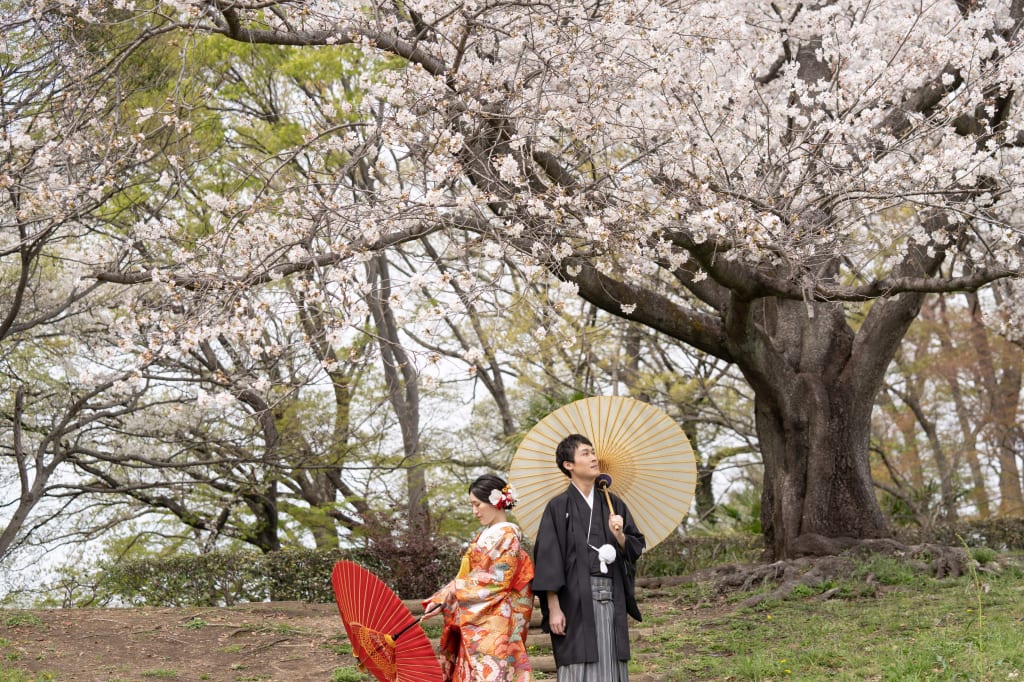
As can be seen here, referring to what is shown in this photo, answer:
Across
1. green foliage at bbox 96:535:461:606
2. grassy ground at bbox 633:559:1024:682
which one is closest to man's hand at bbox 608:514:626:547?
grassy ground at bbox 633:559:1024:682

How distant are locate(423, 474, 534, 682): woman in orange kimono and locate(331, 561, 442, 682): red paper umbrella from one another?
191 millimetres

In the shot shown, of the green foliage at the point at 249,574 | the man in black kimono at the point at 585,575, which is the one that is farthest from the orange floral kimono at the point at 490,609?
the green foliage at the point at 249,574

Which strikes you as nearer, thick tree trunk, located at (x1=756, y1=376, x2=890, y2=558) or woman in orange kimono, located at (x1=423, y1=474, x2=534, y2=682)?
woman in orange kimono, located at (x1=423, y1=474, x2=534, y2=682)

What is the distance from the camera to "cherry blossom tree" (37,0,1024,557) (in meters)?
6.21

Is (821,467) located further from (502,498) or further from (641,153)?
(502,498)

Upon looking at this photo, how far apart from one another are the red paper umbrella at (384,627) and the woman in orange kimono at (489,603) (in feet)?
0.63

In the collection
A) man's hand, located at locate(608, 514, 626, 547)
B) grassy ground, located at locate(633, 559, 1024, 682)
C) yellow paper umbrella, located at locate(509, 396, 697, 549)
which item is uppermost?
yellow paper umbrella, located at locate(509, 396, 697, 549)

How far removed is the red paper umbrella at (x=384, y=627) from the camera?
13.6 feet

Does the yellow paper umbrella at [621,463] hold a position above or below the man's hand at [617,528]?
above

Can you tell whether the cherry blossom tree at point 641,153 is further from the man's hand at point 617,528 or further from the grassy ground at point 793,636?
the man's hand at point 617,528

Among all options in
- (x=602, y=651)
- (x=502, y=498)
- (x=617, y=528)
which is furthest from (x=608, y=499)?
(x=602, y=651)

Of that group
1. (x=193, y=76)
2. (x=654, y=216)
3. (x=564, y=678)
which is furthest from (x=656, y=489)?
(x=193, y=76)

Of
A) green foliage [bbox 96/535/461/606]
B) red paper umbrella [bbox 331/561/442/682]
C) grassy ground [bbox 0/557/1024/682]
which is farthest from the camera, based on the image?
green foliage [bbox 96/535/461/606]

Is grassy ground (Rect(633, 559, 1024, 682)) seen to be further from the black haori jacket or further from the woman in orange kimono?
the woman in orange kimono
